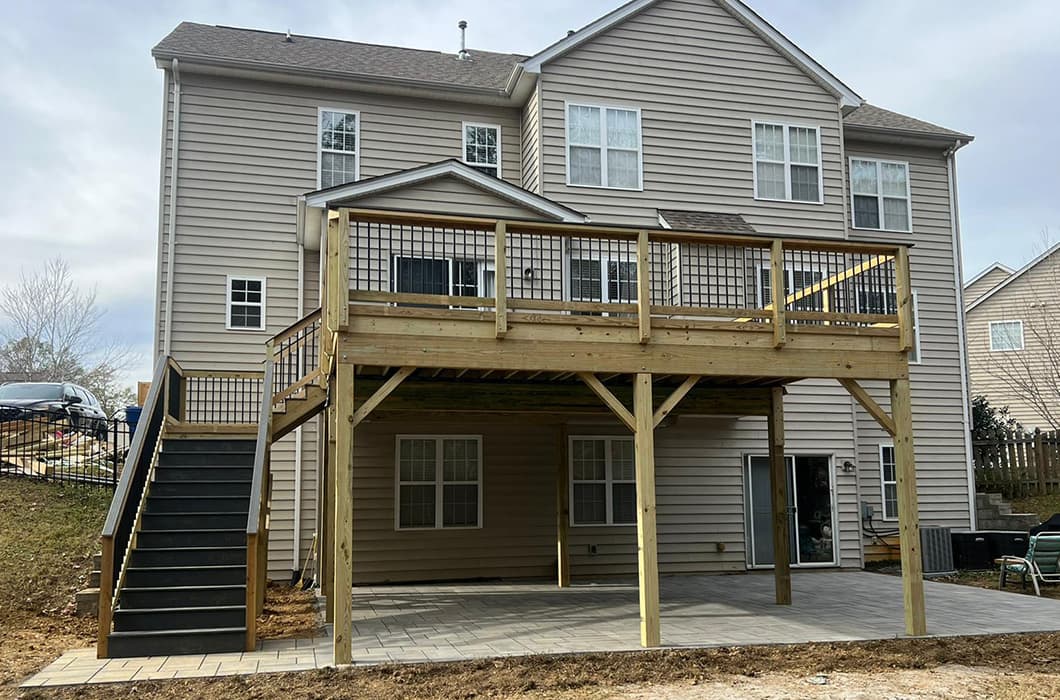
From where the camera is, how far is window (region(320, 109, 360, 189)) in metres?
15.4

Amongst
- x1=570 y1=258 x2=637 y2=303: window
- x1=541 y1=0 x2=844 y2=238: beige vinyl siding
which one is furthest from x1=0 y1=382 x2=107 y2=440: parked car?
x1=541 y1=0 x2=844 y2=238: beige vinyl siding

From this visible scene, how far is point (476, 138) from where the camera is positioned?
16328 millimetres

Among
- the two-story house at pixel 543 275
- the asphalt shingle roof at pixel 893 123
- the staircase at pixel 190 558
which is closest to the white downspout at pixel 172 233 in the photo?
the two-story house at pixel 543 275

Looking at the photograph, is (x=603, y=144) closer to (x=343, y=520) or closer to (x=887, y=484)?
(x=887, y=484)

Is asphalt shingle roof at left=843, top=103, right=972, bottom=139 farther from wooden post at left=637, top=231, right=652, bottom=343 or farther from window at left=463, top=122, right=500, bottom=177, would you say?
wooden post at left=637, top=231, right=652, bottom=343

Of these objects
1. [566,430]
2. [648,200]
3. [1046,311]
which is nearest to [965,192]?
[1046,311]

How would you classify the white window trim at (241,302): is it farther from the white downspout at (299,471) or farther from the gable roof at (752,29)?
the gable roof at (752,29)

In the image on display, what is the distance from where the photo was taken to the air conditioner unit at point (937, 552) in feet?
53.4

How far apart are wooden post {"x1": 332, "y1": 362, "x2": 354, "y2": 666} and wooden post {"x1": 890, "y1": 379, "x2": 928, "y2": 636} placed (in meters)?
5.82

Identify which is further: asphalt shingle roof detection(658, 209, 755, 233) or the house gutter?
the house gutter

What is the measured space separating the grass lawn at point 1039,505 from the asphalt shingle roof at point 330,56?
14136 mm

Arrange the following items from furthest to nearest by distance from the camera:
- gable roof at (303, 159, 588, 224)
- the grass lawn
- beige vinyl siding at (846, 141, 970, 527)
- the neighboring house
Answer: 1. the neighboring house
2. the grass lawn
3. beige vinyl siding at (846, 141, 970, 527)
4. gable roof at (303, 159, 588, 224)

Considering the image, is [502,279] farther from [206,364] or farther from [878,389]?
[878,389]

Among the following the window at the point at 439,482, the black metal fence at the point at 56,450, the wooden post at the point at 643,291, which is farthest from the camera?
the black metal fence at the point at 56,450
